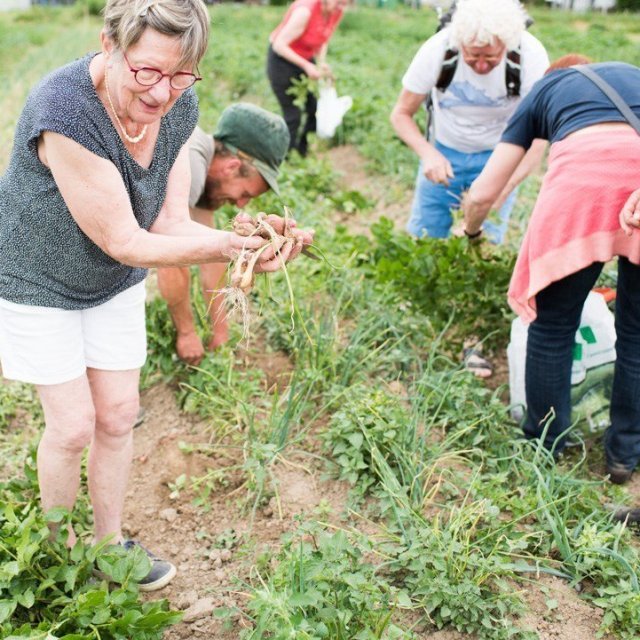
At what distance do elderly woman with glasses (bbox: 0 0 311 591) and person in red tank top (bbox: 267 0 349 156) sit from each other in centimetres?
369

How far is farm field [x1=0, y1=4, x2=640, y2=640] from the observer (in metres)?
2.09

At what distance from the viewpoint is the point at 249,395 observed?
3154 millimetres

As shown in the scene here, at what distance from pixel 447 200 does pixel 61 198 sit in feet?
7.69

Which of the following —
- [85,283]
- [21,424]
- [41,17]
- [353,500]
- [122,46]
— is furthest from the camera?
[41,17]

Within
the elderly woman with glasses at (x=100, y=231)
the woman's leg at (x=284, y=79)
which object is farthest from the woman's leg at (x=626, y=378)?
the woman's leg at (x=284, y=79)

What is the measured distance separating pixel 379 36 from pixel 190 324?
48.2 ft

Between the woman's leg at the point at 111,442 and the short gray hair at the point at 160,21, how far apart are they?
90 centimetres

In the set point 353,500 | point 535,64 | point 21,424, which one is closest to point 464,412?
point 353,500

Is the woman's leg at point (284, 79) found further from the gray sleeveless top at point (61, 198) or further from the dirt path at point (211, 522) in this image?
the gray sleeveless top at point (61, 198)

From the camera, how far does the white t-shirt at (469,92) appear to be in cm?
330

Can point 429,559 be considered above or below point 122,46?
below

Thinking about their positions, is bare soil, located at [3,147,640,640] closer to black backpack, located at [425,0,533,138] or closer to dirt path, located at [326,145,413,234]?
black backpack, located at [425,0,533,138]

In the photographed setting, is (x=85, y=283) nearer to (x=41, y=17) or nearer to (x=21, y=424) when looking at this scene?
(x=21, y=424)

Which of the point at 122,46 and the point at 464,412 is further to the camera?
the point at 464,412
